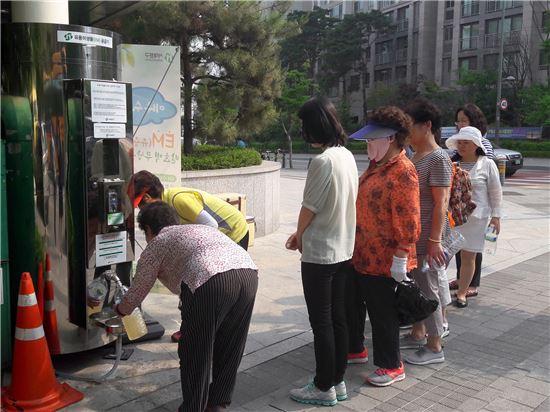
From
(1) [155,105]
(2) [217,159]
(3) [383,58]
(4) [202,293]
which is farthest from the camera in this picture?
(3) [383,58]

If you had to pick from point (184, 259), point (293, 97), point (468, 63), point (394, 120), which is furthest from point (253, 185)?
point (468, 63)

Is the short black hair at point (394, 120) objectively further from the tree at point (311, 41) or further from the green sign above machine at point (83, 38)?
the tree at point (311, 41)

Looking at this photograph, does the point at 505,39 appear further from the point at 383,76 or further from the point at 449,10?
the point at 383,76

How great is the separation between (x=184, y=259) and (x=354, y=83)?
52267 millimetres

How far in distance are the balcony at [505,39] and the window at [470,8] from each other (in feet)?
7.81

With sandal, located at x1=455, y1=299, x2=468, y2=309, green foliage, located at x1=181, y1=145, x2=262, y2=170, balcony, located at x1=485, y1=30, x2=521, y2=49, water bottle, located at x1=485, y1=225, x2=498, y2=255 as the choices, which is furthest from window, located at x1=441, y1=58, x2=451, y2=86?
sandal, located at x1=455, y1=299, x2=468, y2=309

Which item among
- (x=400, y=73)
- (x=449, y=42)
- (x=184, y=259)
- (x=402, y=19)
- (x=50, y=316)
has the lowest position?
(x=50, y=316)

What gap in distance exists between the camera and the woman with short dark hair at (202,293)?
272cm

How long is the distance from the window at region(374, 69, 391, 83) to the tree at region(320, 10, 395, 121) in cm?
163

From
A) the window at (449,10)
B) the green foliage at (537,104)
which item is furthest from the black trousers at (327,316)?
the window at (449,10)

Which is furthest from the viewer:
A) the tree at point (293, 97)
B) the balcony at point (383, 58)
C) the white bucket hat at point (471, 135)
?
the balcony at point (383, 58)

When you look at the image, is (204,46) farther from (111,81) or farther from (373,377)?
(373,377)

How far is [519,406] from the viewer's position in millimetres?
3387

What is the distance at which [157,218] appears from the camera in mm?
2965
